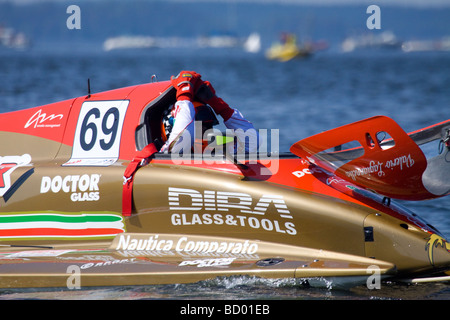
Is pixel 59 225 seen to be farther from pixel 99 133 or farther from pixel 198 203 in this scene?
pixel 198 203

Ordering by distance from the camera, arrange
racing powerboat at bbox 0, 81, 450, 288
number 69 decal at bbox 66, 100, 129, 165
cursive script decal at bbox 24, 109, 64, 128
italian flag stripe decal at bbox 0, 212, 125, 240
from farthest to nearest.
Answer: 1. cursive script decal at bbox 24, 109, 64, 128
2. number 69 decal at bbox 66, 100, 129, 165
3. italian flag stripe decal at bbox 0, 212, 125, 240
4. racing powerboat at bbox 0, 81, 450, 288

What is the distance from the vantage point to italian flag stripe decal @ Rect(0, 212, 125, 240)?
17.4 feet

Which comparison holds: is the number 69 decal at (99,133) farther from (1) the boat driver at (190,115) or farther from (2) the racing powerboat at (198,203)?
(1) the boat driver at (190,115)

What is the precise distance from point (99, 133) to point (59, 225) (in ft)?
2.82

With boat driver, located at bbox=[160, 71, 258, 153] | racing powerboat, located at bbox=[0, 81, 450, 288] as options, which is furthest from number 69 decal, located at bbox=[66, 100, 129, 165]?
boat driver, located at bbox=[160, 71, 258, 153]

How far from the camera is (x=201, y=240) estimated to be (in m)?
5.12

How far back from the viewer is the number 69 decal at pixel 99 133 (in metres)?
5.57

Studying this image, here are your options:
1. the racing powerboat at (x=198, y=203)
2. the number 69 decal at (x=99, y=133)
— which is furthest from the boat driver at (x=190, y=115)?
the number 69 decal at (x=99, y=133)

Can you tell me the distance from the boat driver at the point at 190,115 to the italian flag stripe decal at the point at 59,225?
0.75 metres

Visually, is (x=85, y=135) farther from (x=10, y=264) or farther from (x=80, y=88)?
(x=80, y=88)

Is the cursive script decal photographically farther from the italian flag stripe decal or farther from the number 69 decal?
the italian flag stripe decal

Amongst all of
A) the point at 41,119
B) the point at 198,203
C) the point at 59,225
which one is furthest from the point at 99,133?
the point at 198,203

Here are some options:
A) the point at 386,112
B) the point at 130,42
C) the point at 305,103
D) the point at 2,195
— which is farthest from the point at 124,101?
the point at 130,42

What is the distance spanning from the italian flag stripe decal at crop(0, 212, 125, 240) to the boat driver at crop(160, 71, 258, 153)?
748 mm
